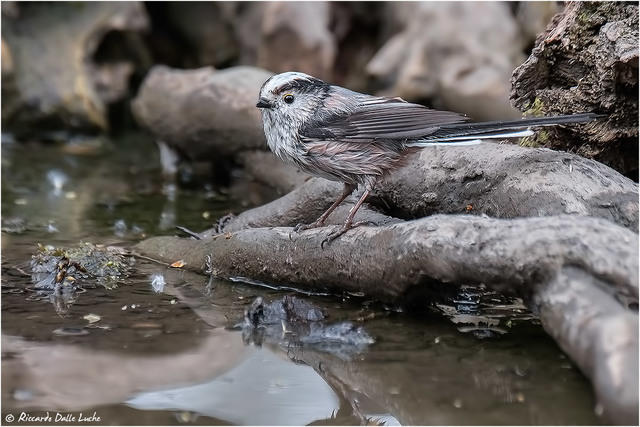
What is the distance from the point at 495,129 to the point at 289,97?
136cm

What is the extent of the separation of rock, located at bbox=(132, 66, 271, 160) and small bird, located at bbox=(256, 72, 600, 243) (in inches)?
107

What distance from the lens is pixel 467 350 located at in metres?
3.97

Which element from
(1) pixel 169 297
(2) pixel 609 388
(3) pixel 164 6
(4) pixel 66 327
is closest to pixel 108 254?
(1) pixel 169 297

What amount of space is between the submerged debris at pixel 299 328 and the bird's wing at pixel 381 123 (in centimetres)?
114

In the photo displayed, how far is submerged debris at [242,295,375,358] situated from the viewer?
13.3 ft

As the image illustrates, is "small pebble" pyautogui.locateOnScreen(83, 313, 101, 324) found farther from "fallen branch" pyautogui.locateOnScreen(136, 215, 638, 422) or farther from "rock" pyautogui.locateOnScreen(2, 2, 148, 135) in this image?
"rock" pyautogui.locateOnScreen(2, 2, 148, 135)

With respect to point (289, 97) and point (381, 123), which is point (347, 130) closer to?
point (381, 123)

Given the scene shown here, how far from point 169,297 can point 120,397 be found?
131 cm

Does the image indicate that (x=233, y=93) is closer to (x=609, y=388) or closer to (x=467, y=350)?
(x=467, y=350)

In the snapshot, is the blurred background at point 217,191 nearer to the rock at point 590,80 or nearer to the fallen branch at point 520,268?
the rock at point 590,80

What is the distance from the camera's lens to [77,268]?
196 inches

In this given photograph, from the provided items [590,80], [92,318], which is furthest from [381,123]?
[92,318]

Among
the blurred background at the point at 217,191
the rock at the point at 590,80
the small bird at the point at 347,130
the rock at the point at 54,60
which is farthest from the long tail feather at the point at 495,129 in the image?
the rock at the point at 54,60

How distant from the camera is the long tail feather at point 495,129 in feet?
14.8
